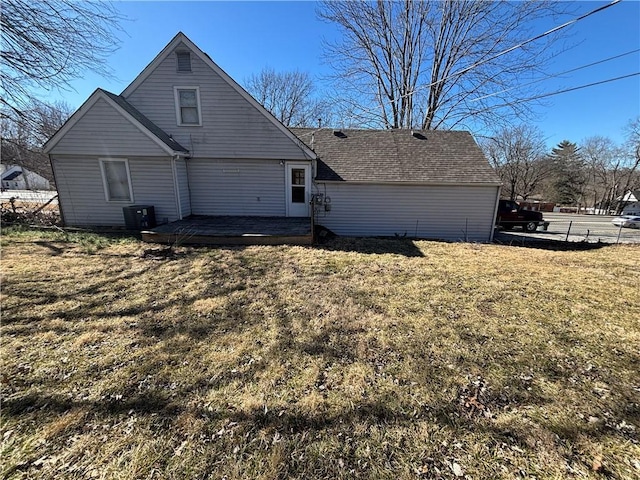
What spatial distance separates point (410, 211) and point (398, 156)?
263 cm

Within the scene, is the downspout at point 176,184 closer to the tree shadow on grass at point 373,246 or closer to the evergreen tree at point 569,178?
the tree shadow on grass at point 373,246

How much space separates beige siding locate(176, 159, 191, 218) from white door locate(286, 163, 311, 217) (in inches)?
152

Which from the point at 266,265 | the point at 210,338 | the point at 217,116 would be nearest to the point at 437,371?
the point at 210,338

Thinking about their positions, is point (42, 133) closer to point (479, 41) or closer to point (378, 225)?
point (378, 225)

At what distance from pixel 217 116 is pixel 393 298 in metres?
9.16

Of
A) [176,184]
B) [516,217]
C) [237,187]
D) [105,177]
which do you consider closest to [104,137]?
[105,177]

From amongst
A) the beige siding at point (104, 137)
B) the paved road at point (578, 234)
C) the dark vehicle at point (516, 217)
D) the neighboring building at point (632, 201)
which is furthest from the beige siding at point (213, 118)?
the neighboring building at point (632, 201)

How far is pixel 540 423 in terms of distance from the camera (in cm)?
244

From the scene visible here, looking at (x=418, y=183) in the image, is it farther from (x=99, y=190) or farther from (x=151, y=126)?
(x=99, y=190)

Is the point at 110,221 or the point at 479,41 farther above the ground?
the point at 479,41

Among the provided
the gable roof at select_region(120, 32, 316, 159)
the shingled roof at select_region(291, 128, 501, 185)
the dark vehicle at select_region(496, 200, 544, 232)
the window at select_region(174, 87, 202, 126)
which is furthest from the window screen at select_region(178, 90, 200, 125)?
the dark vehicle at select_region(496, 200, 544, 232)

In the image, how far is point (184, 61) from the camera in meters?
9.68

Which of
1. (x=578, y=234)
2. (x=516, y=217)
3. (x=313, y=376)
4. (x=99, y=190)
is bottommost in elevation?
(x=578, y=234)

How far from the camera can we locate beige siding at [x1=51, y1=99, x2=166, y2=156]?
8633mm
